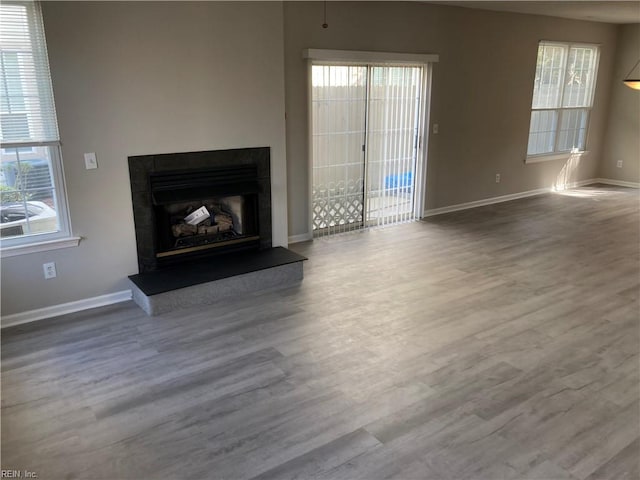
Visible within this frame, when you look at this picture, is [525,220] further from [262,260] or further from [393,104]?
[262,260]

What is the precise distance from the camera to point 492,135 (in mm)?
7043

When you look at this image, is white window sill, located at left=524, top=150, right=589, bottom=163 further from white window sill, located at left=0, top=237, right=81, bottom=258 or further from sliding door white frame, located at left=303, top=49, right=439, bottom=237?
white window sill, located at left=0, top=237, right=81, bottom=258

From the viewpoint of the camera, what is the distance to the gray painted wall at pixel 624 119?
26.9ft

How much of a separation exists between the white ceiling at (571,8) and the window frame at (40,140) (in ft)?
14.2

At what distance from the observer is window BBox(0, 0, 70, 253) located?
320cm

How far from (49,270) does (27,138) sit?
0.94 metres

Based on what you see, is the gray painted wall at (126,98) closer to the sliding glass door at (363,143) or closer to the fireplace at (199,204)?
the fireplace at (199,204)

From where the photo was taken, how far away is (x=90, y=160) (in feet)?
11.7

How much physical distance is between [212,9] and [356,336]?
2709 millimetres

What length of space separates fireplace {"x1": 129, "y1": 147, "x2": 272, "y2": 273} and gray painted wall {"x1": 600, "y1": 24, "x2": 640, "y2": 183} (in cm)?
712

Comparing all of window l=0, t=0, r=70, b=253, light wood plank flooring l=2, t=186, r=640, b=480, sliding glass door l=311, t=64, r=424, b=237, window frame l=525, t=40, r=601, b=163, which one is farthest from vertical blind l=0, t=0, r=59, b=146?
window frame l=525, t=40, r=601, b=163

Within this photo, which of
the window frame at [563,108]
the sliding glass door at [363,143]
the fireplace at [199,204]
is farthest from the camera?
the window frame at [563,108]

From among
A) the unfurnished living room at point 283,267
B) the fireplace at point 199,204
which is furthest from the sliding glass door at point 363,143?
the fireplace at point 199,204

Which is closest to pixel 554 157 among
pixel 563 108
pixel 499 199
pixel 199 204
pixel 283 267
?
pixel 563 108
